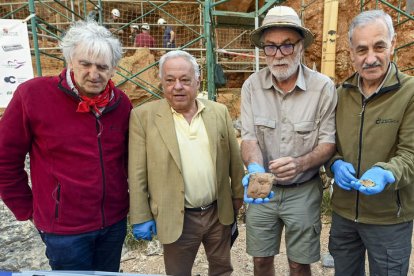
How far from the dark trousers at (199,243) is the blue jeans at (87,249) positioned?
1.20 feet

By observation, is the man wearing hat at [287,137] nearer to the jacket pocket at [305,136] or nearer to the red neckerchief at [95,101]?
the jacket pocket at [305,136]

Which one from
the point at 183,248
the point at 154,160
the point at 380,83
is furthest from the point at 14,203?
the point at 380,83

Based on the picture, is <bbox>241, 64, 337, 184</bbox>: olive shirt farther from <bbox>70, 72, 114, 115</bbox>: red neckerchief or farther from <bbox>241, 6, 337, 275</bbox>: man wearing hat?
<bbox>70, 72, 114, 115</bbox>: red neckerchief

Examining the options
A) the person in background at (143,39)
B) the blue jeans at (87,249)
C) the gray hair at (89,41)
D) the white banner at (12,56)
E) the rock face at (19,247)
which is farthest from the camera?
the person in background at (143,39)

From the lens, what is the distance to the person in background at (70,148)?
6.10ft

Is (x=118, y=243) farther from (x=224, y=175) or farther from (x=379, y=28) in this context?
(x=379, y=28)

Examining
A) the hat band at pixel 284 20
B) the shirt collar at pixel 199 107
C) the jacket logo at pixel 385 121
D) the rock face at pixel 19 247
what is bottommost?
the rock face at pixel 19 247

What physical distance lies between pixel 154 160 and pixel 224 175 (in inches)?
20.7

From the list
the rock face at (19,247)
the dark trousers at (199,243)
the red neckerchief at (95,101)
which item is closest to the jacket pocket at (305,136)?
the dark trousers at (199,243)

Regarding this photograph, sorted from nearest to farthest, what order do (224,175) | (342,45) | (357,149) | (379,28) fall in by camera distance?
1. (379,28)
2. (357,149)
3. (224,175)
4. (342,45)

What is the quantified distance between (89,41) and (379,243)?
2150 mm

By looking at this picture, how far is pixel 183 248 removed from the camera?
7.69ft

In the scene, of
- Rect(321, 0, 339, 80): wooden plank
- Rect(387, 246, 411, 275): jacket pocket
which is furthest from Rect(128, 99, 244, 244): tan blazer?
Rect(321, 0, 339, 80): wooden plank

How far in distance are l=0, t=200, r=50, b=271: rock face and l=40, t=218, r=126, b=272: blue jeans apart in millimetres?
1617
